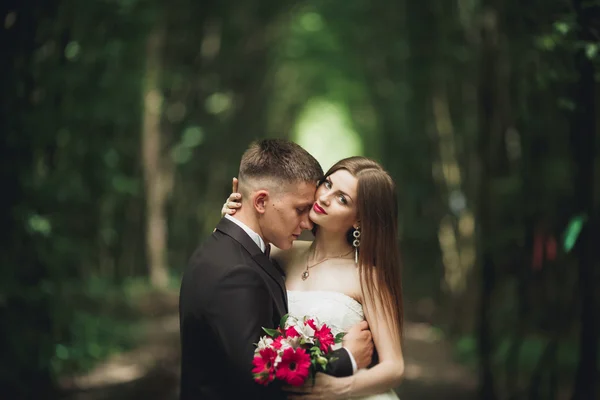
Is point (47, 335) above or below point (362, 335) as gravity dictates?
below

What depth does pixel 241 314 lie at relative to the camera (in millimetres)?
3418

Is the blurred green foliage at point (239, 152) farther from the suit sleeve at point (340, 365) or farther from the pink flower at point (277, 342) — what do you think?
the pink flower at point (277, 342)

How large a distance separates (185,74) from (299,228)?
15509 mm

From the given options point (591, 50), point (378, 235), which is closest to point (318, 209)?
point (378, 235)

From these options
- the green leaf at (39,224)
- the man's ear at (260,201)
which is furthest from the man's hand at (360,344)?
the green leaf at (39,224)

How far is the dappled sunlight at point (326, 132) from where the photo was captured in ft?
167

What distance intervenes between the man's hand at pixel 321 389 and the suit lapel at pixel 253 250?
0.37 metres

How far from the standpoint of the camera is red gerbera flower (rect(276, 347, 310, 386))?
3363 millimetres

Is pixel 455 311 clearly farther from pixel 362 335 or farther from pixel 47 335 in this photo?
pixel 362 335

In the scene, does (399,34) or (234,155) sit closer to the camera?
(399,34)

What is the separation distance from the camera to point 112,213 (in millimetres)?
17344

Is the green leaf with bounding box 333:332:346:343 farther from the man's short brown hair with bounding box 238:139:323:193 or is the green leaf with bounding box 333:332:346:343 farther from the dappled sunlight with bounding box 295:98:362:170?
the dappled sunlight with bounding box 295:98:362:170

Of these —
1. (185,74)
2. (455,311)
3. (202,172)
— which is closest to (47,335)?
(455,311)

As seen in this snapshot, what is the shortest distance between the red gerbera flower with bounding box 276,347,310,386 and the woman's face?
776 millimetres
